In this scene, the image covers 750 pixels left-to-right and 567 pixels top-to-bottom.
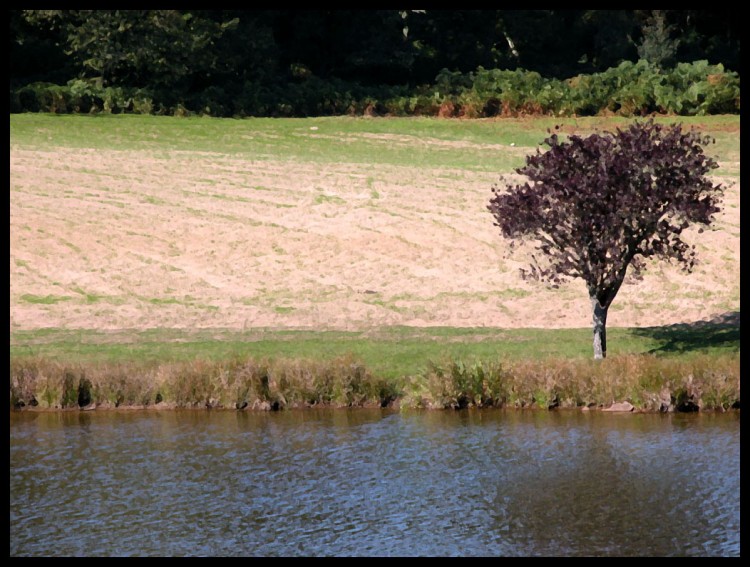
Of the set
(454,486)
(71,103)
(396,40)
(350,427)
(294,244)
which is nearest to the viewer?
(454,486)

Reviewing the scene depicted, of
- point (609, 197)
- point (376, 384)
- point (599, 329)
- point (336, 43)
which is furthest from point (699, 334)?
point (336, 43)

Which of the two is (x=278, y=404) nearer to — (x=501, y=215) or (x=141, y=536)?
(x=501, y=215)

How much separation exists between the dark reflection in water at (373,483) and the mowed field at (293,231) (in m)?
8.25

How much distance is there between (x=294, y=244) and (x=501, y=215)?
14.4 meters

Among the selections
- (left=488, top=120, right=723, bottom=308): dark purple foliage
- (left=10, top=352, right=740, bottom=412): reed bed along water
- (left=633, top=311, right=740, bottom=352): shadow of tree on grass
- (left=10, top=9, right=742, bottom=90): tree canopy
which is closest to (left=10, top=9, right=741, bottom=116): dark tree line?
(left=10, top=9, right=742, bottom=90): tree canopy

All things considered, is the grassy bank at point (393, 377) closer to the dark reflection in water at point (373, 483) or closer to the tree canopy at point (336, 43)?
the dark reflection in water at point (373, 483)

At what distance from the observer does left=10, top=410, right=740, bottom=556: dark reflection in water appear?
1838 cm

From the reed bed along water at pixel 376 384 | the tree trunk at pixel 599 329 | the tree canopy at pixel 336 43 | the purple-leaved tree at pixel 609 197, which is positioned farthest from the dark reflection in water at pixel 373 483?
the tree canopy at pixel 336 43

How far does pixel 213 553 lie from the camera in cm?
1802

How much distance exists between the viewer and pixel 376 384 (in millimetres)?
26328

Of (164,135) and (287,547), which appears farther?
(164,135)

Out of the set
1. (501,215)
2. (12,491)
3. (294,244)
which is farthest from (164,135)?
(12,491)

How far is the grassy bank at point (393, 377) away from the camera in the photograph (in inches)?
997

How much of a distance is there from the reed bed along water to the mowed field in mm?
6263
